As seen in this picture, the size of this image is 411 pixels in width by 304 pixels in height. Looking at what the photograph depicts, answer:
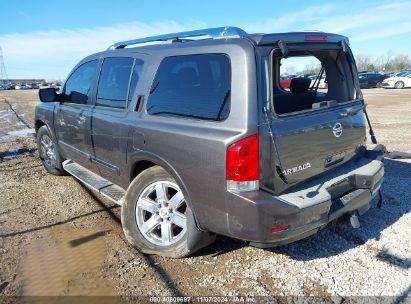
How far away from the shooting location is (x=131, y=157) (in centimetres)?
355

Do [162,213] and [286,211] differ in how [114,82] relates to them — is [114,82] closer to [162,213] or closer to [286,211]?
[162,213]

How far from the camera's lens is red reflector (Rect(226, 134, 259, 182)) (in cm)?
258

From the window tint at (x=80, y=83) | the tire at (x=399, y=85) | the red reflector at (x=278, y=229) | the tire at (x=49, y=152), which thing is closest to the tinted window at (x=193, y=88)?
the red reflector at (x=278, y=229)

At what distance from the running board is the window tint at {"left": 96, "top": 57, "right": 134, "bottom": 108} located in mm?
932

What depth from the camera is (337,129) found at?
10.6 feet

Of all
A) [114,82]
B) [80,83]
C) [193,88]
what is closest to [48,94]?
[80,83]

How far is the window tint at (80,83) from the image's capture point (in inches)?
179

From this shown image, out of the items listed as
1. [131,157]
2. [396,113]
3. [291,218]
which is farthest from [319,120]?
[396,113]

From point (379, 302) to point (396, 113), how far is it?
42.4 ft

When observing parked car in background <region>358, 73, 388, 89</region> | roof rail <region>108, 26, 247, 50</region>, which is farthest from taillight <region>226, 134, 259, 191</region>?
parked car in background <region>358, 73, 388, 89</region>

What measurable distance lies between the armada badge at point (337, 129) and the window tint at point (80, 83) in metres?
2.93

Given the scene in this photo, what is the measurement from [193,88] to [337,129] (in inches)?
52.8

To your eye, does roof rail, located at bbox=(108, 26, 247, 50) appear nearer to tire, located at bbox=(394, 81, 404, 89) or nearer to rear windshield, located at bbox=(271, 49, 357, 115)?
rear windshield, located at bbox=(271, 49, 357, 115)

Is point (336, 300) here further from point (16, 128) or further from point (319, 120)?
point (16, 128)
